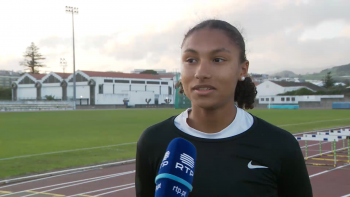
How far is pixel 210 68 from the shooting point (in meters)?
1.89

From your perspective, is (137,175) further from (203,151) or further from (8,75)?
(8,75)

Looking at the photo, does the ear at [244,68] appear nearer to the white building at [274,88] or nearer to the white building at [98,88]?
the white building at [98,88]

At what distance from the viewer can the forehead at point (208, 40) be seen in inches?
77.0

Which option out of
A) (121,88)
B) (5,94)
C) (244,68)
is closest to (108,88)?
(121,88)

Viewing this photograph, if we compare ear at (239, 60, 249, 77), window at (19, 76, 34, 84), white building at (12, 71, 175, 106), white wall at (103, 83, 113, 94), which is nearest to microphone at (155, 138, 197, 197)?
ear at (239, 60, 249, 77)

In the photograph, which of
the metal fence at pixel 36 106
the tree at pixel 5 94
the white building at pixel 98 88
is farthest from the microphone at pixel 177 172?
the tree at pixel 5 94

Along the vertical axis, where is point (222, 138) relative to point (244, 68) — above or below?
below

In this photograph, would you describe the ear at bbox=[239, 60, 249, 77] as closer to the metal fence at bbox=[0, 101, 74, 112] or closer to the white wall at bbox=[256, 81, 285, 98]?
the metal fence at bbox=[0, 101, 74, 112]

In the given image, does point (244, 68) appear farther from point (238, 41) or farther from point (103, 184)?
point (103, 184)

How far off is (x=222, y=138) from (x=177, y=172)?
55 centimetres

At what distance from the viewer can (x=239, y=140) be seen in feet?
6.46

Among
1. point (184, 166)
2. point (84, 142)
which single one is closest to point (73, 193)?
point (184, 166)

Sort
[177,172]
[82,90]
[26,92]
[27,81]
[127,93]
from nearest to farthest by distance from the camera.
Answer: [177,172] < [82,90] < [127,93] < [27,81] < [26,92]

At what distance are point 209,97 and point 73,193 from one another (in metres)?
7.19
